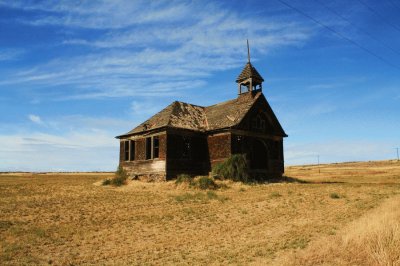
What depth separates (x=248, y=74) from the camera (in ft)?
106

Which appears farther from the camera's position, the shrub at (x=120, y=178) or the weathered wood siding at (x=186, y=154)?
the shrub at (x=120, y=178)

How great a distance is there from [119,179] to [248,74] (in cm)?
1513

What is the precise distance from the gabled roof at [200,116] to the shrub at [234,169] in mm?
2922

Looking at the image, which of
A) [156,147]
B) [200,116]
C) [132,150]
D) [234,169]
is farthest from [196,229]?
[200,116]

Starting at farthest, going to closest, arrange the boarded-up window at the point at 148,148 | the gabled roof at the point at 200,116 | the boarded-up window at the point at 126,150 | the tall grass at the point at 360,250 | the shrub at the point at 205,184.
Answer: the boarded-up window at the point at 126,150 < the boarded-up window at the point at 148,148 < the gabled roof at the point at 200,116 < the shrub at the point at 205,184 < the tall grass at the point at 360,250

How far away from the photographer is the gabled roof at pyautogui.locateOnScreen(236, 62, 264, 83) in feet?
106

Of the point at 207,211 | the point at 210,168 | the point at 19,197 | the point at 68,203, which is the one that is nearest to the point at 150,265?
the point at 207,211

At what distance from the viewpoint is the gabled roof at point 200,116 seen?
29.3m

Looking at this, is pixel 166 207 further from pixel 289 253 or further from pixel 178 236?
pixel 289 253

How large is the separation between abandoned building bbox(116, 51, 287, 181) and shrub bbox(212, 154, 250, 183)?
4.19 ft

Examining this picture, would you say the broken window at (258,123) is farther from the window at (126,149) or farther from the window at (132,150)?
the window at (126,149)

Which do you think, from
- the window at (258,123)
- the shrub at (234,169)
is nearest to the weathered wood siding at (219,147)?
the shrub at (234,169)

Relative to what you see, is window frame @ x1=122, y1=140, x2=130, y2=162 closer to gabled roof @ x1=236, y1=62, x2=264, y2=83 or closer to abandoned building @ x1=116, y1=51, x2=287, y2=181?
abandoned building @ x1=116, y1=51, x2=287, y2=181

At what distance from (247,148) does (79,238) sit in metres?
20.5
